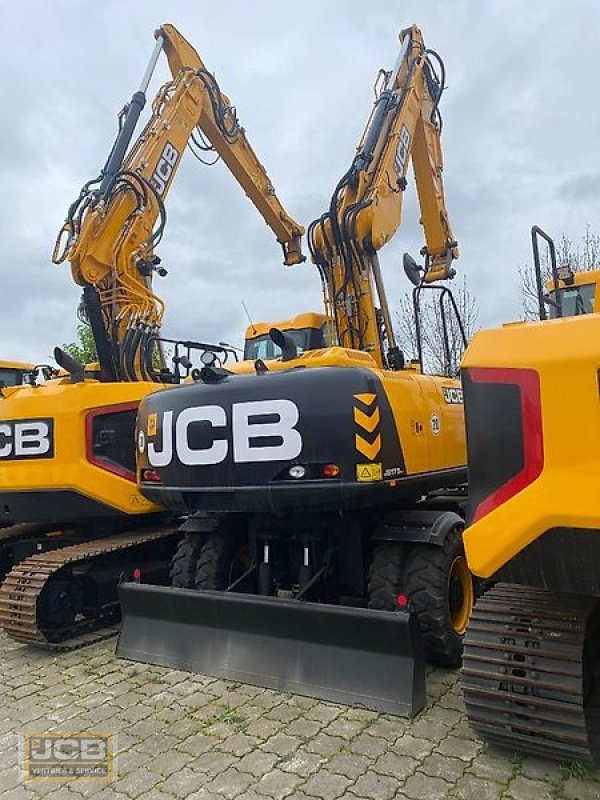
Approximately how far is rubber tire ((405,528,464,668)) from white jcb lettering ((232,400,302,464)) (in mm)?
1114

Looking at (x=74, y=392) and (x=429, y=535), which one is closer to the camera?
(x=429, y=535)

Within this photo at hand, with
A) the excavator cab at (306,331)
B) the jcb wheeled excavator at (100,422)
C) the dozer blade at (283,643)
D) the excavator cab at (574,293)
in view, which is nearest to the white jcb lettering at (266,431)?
the dozer blade at (283,643)

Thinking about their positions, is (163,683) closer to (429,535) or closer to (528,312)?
(429,535)

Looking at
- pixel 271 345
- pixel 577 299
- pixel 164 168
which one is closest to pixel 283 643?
pixel 577 299

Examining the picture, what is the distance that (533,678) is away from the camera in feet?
9.30

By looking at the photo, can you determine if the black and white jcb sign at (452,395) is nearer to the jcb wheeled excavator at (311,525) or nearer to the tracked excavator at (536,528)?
the jcb wheeled excavator at (311,525)

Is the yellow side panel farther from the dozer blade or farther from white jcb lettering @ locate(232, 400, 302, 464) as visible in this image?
white jcb lettering @ locate(232, 400, 302, 464)

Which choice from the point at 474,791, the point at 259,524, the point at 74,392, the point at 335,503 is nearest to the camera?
the point at 474,791

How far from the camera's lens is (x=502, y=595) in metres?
3.18

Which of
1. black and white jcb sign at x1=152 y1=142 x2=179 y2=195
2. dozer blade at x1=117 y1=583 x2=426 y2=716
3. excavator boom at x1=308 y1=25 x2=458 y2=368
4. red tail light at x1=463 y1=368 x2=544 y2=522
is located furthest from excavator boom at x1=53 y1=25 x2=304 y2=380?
red tail light at x1=463 y1=368 x2=544 y2=522

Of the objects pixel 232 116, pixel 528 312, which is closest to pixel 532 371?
pixel 232 116

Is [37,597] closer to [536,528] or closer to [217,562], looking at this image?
[217,562]

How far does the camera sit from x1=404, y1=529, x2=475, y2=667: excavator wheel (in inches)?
165

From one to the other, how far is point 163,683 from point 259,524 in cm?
119
